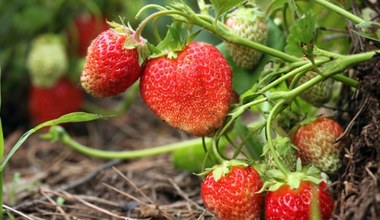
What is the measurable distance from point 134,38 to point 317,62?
0.37 m

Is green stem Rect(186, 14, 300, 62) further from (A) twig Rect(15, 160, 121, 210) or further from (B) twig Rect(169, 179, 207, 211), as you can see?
(A) twig Rect(15, 160, 121, 210)

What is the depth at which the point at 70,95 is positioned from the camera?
111 inches

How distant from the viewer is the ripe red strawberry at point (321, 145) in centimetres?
139

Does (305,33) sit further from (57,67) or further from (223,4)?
(57,67)

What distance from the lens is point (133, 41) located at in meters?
1.32

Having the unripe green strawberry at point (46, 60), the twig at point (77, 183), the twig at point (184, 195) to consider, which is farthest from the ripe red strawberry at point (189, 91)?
the unripe green strawberry at point (46, 60)

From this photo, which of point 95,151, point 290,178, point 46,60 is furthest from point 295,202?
point 46,60

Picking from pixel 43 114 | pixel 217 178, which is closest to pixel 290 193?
pixel 217 178

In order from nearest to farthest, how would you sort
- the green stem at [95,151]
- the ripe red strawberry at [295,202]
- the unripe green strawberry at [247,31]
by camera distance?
the ripe red strawberry at [295,202], the unripe green strawberry at [247,31], the green stem at [95,151]

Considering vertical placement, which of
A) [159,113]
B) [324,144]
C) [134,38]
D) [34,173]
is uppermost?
[134,38]

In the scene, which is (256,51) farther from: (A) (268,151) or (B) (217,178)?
(B) (217,178)

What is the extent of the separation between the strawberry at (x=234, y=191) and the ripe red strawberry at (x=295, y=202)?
0.04 meters

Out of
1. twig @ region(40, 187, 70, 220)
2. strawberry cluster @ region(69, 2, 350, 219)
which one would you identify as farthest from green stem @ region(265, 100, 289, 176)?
twig @ region(40, 187, 70, 220)

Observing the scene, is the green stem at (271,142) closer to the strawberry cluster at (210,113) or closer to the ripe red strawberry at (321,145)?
the strawberry cluster at (210,113)
